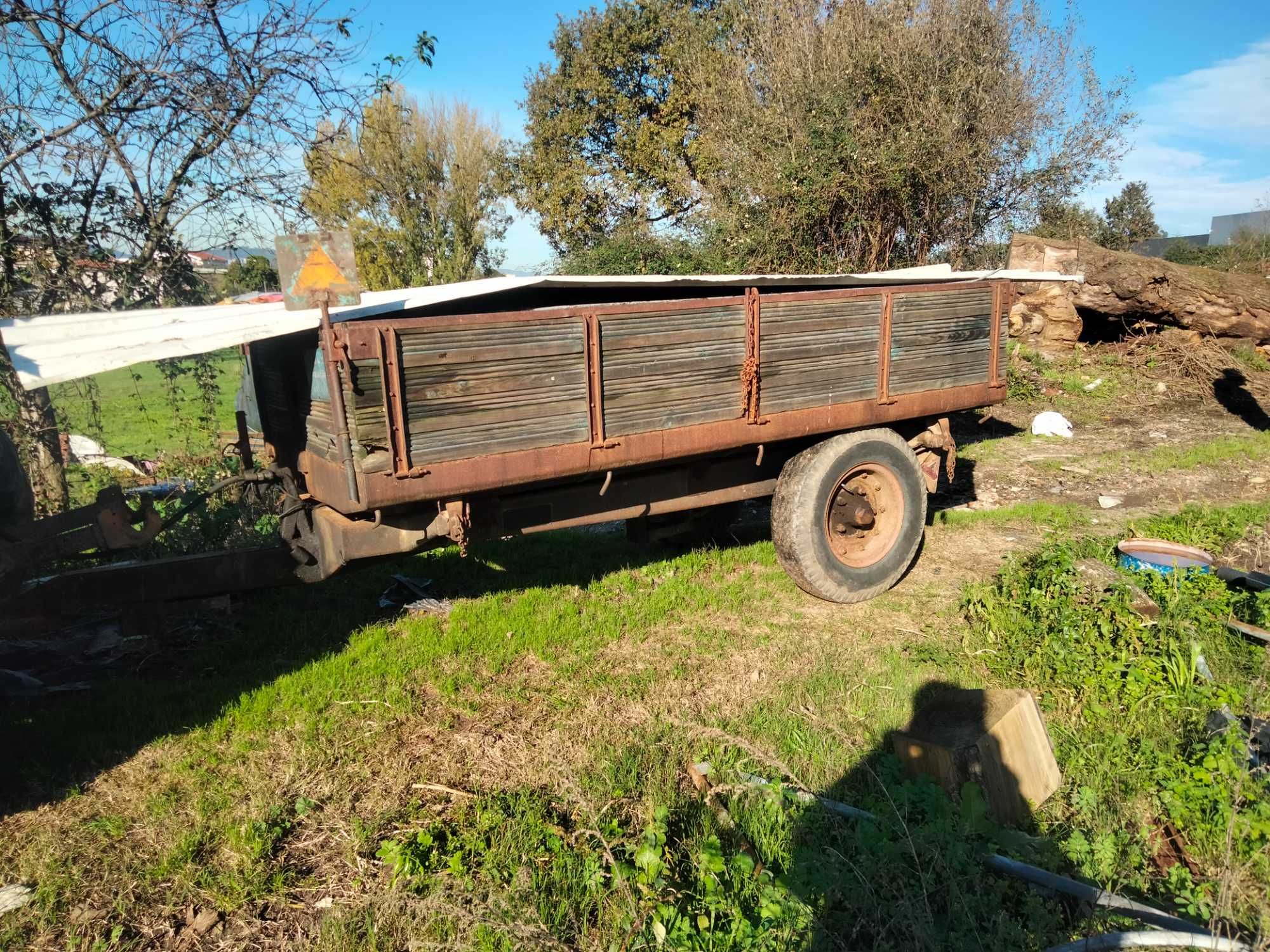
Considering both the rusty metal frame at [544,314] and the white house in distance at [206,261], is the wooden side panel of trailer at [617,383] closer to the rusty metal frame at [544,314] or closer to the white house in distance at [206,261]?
the rusty metal frame at [544,314]

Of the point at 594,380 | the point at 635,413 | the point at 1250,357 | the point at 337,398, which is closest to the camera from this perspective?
the point at 337,398

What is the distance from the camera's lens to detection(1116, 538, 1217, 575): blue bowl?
4.88m

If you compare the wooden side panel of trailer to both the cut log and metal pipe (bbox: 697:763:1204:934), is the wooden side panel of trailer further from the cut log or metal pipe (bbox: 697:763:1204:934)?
the cut log

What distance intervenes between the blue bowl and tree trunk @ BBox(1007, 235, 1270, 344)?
26.7ft

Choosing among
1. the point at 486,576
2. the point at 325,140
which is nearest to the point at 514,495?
the point at 486,576

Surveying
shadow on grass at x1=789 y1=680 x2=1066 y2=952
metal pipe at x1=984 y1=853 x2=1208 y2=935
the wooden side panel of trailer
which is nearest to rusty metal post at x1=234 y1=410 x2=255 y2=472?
the wooden side panel of trailer

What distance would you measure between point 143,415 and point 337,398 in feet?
37.5

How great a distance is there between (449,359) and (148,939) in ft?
7.27

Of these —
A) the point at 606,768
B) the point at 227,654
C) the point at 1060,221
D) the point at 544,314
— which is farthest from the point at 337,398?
the point at 1060,221

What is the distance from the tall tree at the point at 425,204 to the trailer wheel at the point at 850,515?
19771 millimetres

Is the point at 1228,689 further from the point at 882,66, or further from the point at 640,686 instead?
the point at 882,66

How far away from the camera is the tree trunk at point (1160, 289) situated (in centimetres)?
1186

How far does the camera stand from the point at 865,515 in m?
5.05

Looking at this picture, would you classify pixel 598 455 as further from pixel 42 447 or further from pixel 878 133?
pixel 878 133
